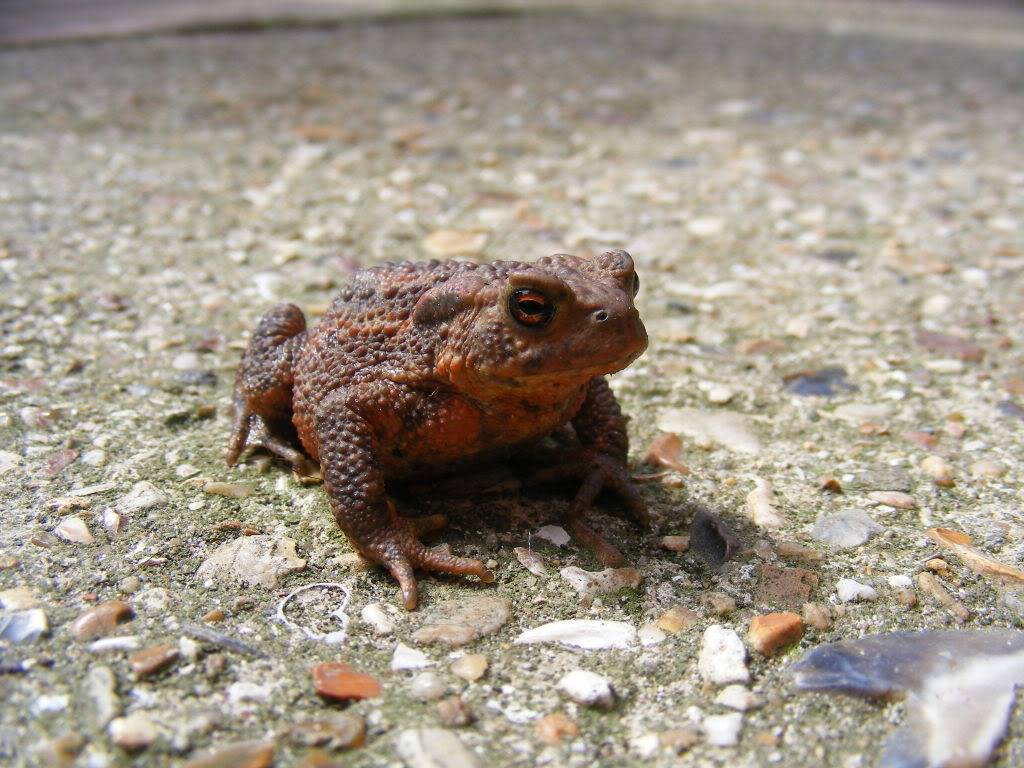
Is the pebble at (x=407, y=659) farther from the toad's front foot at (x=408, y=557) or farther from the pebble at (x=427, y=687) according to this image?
the toad's front foot at (x=408, y=557)

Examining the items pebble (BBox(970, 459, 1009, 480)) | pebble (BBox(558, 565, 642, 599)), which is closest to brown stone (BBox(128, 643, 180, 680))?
pebble (BBox(558, 565, 642, 599))

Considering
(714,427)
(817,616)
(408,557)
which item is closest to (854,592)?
(817,616)

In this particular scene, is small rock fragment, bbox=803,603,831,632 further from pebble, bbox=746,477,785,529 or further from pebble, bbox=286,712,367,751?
pebble, bbox=286,712,367,751

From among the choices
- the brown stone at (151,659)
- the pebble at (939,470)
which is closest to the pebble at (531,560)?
the brown stone at (151,659)

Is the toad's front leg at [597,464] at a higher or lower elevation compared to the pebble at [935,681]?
higher

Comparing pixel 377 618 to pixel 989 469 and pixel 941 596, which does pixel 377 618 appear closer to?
pixel 941 596

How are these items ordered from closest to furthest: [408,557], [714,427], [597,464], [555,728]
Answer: [555,728] < [408,557] < [597,464] < [714,427]
